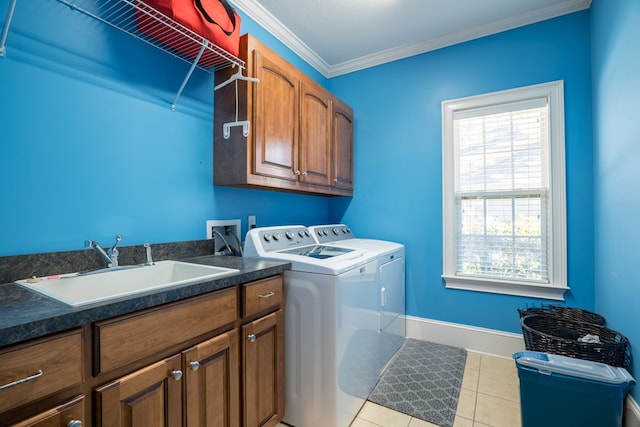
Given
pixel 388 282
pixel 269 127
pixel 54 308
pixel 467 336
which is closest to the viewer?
pixel 54 308

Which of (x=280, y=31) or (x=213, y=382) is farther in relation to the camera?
(x=280, y=31)

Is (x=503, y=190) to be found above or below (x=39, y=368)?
above

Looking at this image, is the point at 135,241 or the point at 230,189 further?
the point at 230,189

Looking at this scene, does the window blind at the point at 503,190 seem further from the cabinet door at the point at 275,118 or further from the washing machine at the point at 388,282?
the cabinet door at the point at 275,118

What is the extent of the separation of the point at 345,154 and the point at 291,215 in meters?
0.77

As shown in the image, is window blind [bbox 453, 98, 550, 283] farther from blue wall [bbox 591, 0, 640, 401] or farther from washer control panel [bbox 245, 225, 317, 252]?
washer control panel [bbox 245, 225, 317, 252]

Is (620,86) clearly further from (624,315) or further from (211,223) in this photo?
(211,223)

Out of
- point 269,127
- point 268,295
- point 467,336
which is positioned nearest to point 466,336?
point 467,336

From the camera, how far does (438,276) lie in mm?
2592

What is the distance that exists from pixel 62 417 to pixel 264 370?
0.80 metres

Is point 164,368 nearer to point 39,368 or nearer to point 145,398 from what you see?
point 145,398

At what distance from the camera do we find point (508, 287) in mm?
2318

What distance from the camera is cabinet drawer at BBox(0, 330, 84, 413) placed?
64 cm

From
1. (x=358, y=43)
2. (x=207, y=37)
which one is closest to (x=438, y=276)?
(x=358, y=43)
